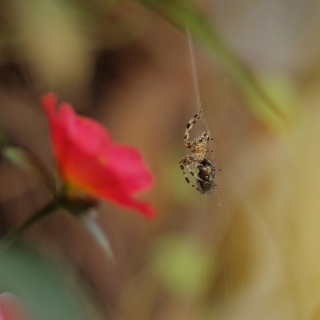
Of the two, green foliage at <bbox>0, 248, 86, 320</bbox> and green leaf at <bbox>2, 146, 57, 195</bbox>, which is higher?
green leaf at <bbox>2, 146, 57, 195</bbox>

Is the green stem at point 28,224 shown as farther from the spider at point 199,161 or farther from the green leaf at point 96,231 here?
the spider at point 199,161

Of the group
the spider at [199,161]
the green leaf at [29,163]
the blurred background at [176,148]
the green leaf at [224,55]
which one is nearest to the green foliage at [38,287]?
the blurred background at [176,148]

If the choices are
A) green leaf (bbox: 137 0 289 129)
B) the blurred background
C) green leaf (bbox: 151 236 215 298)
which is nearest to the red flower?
the blurred background

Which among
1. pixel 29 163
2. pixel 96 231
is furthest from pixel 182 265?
pixel 29 163

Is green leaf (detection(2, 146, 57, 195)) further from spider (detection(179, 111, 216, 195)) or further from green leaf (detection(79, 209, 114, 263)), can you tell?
spider (detection(179, 111, 216, 195))

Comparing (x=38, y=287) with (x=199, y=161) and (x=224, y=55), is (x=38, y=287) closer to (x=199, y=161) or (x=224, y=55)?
(x=199, y=161)

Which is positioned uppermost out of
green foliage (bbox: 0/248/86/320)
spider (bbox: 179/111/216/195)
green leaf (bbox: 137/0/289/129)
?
green leaf (bbox: 137/0/289/129)

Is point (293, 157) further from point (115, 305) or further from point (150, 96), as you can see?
point (115, 305)

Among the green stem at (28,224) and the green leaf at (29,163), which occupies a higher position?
the green leaf at (29,163)
